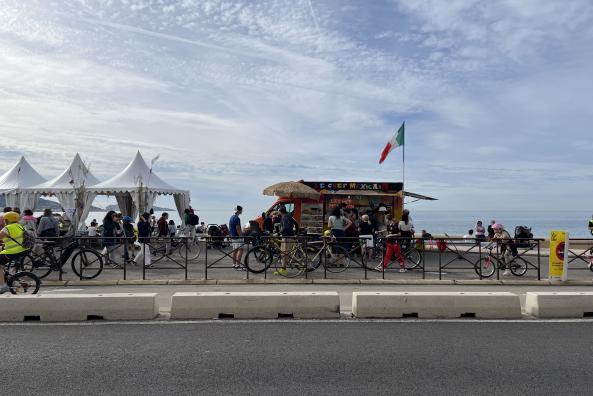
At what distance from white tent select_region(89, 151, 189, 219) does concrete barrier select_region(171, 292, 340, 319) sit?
1789cm

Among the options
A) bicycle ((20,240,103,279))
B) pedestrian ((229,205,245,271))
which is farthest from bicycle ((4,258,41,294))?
pedestrian ((229,205,245,271))

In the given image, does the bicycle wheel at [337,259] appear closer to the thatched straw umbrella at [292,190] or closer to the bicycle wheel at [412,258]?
the bicycle wheel at [412,258]

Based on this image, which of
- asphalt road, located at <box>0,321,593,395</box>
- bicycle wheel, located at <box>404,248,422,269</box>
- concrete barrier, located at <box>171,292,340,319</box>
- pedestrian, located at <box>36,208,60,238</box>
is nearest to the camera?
asphalt road, located at <box>0,321,593,395</box>

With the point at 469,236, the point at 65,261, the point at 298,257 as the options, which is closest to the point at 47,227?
the point at 65,261

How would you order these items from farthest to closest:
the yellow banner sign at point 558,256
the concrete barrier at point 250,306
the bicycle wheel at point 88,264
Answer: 1. the bicycle wheel at point 88,264
2. the yellow banner sign at point 558,256
3. the concrete barrier at point 250,306

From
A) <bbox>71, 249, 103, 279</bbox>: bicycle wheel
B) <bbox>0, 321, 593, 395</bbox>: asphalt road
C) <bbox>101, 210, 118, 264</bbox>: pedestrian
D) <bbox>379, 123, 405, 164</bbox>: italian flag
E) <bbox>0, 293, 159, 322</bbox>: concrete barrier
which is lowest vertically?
<bbox>0, 321, 593, 395</bbox>: asphalt road

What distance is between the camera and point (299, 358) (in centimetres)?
613

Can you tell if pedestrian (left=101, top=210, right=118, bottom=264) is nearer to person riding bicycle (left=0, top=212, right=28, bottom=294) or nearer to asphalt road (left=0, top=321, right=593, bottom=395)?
person riding bicycle (left=0, top=212, right=28, bottom=294)

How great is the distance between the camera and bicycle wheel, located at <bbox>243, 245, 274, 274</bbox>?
1341 cm

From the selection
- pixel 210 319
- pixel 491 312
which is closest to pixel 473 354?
pixel 491 312

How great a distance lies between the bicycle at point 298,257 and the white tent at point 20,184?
19755mm

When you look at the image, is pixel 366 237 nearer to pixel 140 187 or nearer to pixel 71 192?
pixel 140 187

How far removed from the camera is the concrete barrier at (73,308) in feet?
27.1

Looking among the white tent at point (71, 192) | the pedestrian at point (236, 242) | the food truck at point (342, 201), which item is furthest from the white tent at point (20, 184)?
the pedestrian at point (236, 242)
